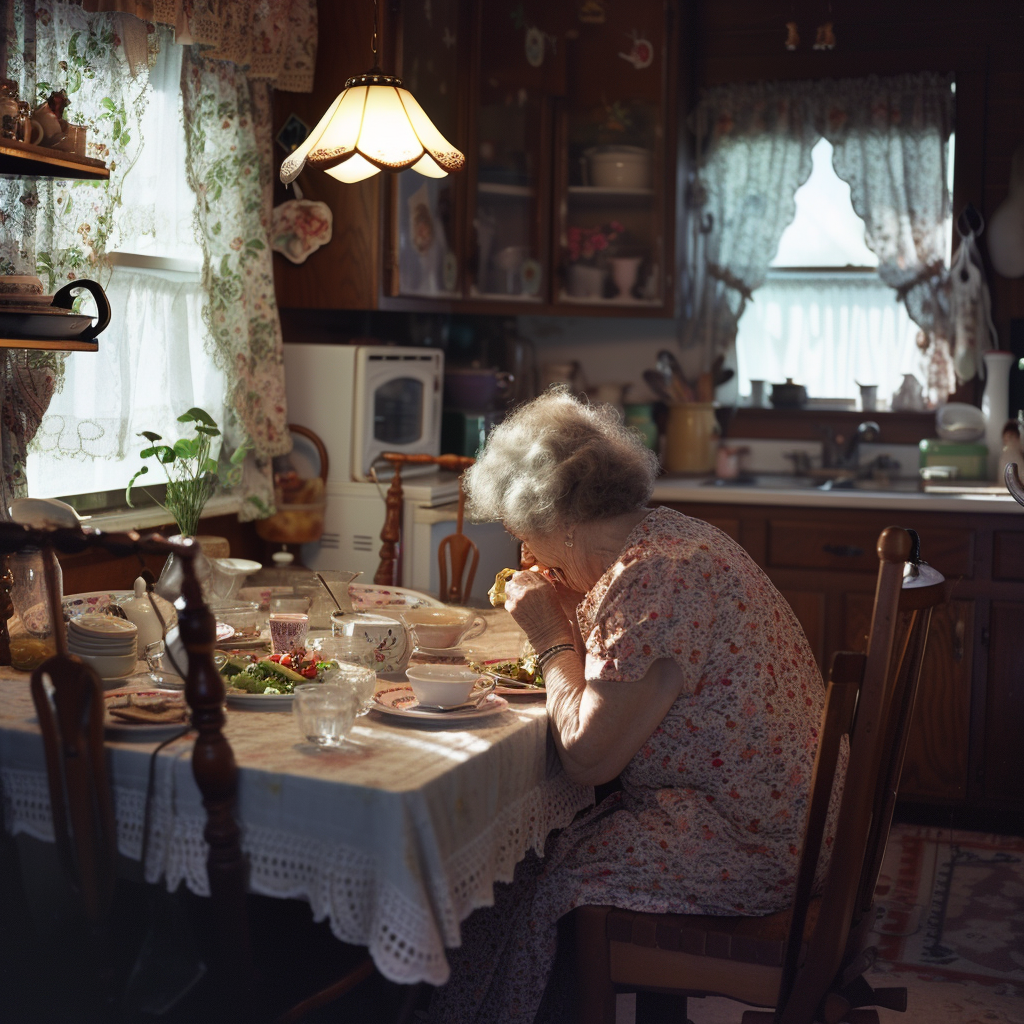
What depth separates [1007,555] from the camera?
3.40 m

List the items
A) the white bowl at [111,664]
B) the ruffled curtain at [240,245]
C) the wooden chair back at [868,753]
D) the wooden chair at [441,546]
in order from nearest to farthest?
the wooden chair back at [868,753]
the white bowl at [111,664]
the wooden chair at [441,546]
the ruffled curtain at [240,245]

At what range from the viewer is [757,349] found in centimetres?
429

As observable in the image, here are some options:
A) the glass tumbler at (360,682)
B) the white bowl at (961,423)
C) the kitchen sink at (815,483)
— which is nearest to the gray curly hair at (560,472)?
the glass tumbler at (360,682)

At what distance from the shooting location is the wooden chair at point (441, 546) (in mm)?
2820

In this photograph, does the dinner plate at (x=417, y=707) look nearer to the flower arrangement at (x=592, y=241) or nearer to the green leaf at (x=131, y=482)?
the green leaf at (x=131, y=482)

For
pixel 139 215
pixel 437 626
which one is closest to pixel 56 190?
pixel 139 215

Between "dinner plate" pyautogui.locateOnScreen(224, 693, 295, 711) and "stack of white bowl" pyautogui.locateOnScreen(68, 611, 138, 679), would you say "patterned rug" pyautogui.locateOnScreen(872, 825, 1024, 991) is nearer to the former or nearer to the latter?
"dinner plate" pyautogui.locateOnScreen(224, 693, 295, 711)

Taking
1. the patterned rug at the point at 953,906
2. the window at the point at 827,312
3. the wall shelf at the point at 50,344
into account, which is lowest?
the patterned rug at the point at 953,906

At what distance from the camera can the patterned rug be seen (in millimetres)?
2602

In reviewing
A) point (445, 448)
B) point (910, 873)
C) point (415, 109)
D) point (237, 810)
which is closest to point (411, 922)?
point (237, 810)

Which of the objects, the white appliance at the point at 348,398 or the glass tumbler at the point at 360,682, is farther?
the white appliance at the point at 348,398

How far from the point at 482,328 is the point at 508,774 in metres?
3.01

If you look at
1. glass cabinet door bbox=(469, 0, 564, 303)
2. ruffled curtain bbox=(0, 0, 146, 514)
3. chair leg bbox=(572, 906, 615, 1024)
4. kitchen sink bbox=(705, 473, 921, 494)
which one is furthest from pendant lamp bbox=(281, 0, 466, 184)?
kitchen sink bbox=(705, 473, 921, 494)

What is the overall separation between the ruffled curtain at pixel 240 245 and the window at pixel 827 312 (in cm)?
179
